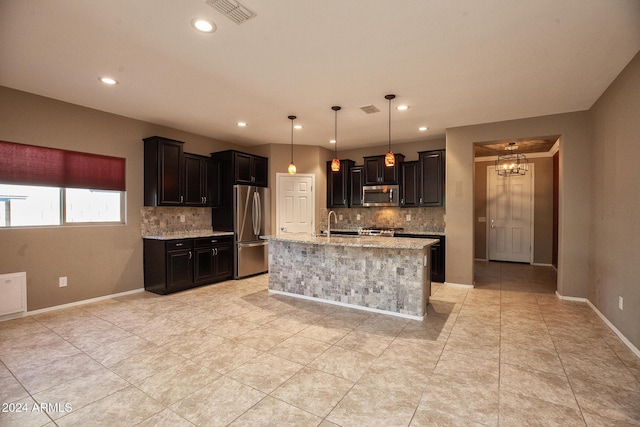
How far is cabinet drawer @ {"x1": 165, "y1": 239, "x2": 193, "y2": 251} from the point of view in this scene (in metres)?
4.68

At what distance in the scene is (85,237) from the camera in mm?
4285

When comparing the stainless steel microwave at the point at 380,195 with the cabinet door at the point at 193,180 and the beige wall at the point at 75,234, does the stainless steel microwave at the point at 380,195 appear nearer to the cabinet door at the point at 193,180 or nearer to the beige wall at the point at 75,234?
the cabinet door at the point at 193,180

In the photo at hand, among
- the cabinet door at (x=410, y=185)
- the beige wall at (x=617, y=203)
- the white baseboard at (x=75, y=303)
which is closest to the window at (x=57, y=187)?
the white baseboard at (x=75, y=303)

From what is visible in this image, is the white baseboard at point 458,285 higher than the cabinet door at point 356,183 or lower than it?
lower

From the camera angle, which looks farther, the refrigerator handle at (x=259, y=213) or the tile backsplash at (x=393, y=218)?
the tile backsplash at (x=393, y=218)

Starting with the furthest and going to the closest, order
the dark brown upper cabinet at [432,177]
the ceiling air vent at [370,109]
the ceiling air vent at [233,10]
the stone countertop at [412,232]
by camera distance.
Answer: the dark brown upper cabinet at [432,177] < the stone countertop at [412,232] < the ceiling air vent at [370,109] < the ceiling air vent at [233,10]

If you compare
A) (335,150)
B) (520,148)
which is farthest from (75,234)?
(520,148)

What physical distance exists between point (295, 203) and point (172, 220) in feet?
8.15

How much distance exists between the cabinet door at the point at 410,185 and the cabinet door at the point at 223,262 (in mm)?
3579

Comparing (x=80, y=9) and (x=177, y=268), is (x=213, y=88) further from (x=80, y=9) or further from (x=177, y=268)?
(x=177, y=268)

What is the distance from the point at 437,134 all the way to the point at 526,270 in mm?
3785

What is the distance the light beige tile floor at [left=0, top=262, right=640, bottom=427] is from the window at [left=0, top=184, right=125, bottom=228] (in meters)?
1.22

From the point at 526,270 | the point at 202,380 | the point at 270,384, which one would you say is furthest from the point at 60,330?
the point at 526,270

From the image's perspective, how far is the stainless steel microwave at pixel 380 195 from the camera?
20.7ft
